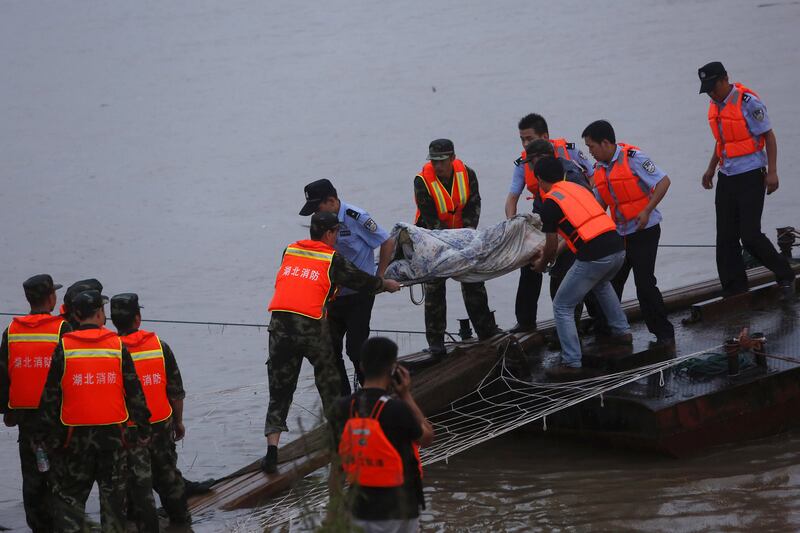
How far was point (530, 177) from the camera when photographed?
293 inches

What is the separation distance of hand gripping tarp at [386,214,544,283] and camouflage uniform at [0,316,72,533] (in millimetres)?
2179

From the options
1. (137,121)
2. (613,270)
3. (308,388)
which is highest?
(137,121)

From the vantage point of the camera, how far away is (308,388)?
9.04 meters

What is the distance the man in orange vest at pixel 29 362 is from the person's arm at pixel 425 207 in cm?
253

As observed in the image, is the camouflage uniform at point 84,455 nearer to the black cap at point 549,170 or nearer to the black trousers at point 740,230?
the black cap at point 549,170

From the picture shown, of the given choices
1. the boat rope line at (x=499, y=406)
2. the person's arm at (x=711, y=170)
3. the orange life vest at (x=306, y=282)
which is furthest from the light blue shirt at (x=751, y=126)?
the orange life vest at (x=306, y=282)

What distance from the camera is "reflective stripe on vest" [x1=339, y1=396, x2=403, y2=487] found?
4109mm

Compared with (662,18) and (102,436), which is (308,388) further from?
(662,18)

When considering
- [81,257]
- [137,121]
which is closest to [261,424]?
[81,257]

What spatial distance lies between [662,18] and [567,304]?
1992 centimetres

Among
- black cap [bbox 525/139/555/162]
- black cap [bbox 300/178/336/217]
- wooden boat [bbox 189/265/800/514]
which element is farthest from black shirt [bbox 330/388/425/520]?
black cap [bbox 525/139/555/162]

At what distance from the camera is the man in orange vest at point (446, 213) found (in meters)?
7.33

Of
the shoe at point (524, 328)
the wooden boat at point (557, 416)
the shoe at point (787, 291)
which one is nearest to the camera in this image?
the wooden boat at point (557, 416)

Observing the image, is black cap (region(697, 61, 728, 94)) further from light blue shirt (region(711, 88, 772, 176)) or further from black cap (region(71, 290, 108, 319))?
black cap (region(71, 290, 108, 319))
